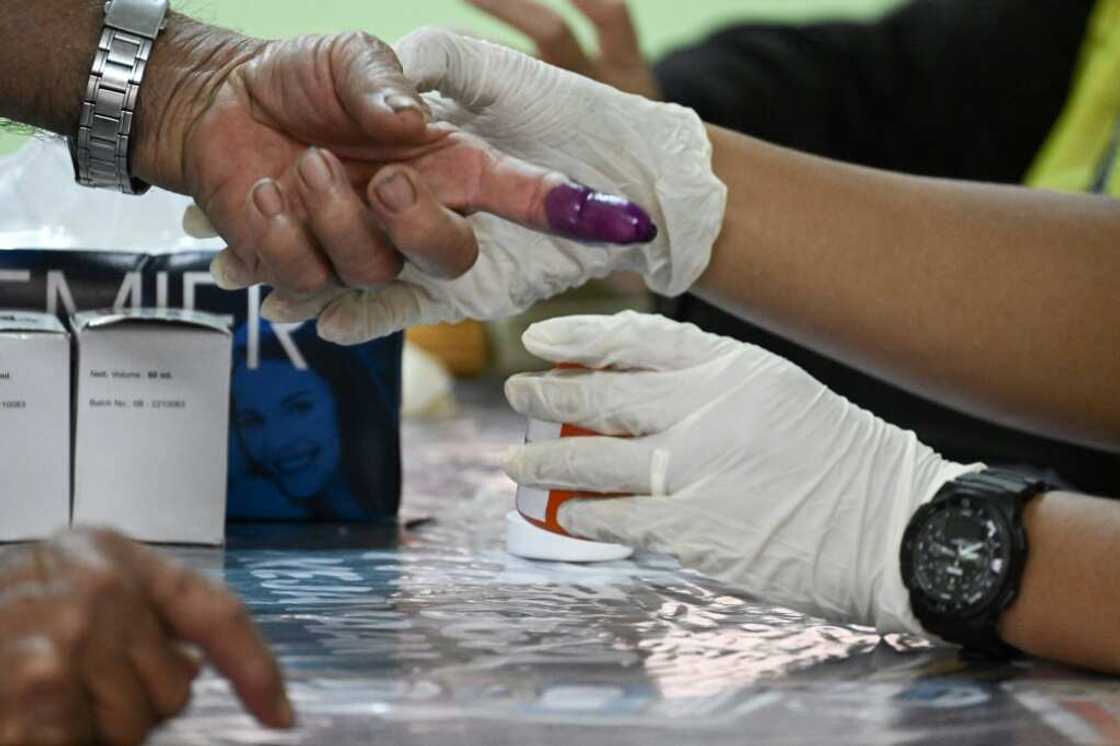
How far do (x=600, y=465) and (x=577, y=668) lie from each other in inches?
5.8

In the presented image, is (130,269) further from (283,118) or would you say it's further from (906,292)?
(906,292)

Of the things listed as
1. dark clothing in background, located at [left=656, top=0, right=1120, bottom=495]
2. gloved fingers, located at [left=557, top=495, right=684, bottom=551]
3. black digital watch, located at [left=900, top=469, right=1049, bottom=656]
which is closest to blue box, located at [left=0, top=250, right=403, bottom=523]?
gloved fingers, located at [left=557, top=495, right=684, bottom=551]

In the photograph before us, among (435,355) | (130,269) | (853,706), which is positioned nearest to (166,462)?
(130,269)

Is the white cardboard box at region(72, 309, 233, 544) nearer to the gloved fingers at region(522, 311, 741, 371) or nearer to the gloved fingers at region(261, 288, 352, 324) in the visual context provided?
the gloved fingers at region(261, 288, 352, 324)

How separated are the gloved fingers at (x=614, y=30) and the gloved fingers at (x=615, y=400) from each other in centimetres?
92

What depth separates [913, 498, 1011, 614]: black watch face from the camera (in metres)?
1.01

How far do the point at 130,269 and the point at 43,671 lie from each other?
81 cm

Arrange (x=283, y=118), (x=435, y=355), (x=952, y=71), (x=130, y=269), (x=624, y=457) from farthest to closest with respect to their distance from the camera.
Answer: (x=435, y=355), (x=952, y=71), (x=130, y=269), (x=283, y=118), (x=624, y=457)

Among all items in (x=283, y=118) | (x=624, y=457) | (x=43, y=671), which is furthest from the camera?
(x=283, y=118)

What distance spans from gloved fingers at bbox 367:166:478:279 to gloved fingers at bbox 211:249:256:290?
0.15 metres

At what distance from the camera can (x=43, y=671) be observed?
62 centimetres

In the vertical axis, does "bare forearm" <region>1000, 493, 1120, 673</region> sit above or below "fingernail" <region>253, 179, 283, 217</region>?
below

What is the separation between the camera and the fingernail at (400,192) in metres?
1.00

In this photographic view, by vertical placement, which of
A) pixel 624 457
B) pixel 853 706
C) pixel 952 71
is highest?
pixel 952 71
